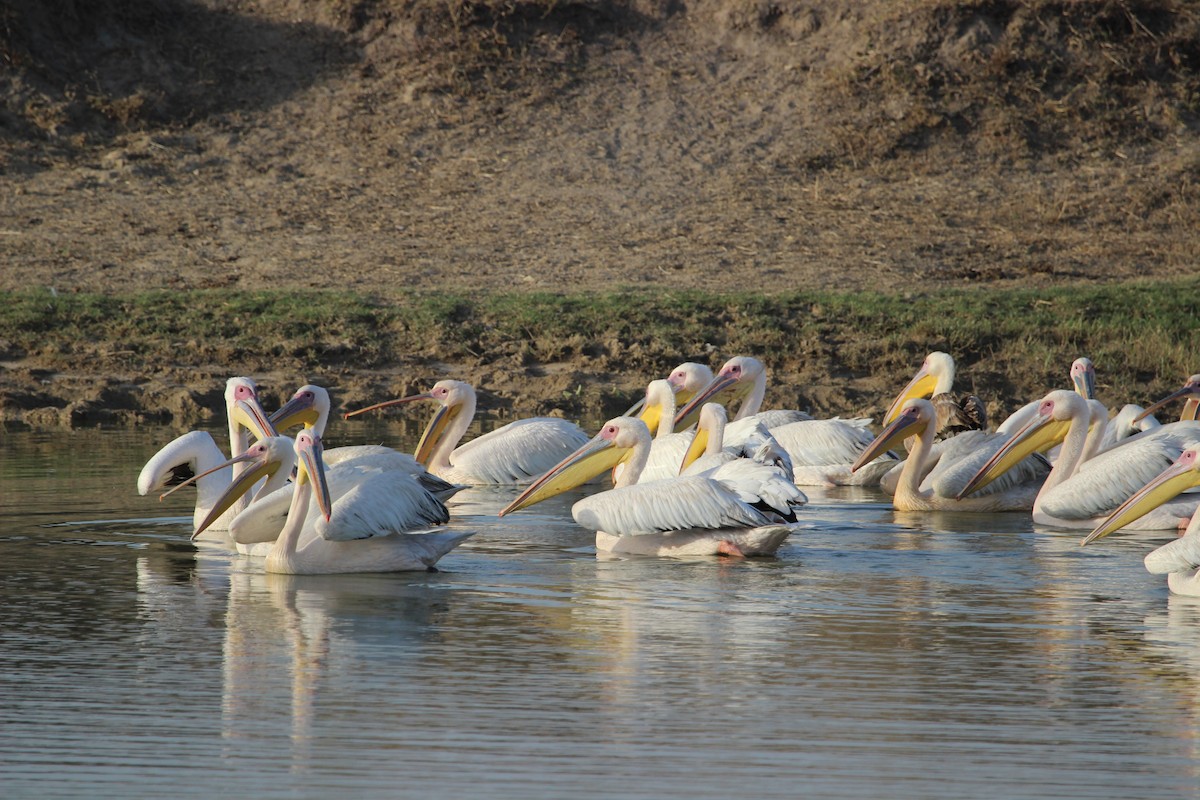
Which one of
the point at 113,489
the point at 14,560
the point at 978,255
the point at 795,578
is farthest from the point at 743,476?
the point at 978,255

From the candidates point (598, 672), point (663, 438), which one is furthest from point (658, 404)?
point (598, 672)

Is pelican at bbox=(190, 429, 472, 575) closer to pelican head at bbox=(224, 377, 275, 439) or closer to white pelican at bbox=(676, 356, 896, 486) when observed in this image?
pelican head at bbox=(224, 377, 275, 439)

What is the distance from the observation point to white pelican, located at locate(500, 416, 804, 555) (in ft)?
22.6

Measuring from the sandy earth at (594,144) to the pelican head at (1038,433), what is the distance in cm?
611

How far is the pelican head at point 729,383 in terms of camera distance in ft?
32.4

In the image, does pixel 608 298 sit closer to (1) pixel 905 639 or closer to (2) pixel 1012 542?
(2) pixel 1012 542

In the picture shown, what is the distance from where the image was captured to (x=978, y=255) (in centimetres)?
1563

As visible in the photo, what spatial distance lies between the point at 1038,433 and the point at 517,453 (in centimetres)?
271

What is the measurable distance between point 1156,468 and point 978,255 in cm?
804

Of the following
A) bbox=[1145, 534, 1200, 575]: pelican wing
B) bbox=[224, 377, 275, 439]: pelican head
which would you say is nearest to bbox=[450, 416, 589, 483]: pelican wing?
bbox=[224, 377, 275, 439]: pelican head

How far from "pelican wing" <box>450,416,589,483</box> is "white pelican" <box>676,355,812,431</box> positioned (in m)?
0.69

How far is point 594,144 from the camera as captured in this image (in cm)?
1795

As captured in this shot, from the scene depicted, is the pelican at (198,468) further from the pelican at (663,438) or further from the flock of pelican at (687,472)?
the pelican at (663,438)

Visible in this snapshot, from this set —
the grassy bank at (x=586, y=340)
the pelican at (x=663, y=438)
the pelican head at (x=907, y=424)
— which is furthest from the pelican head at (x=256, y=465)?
the grassy bank at (x=586, y=340)
